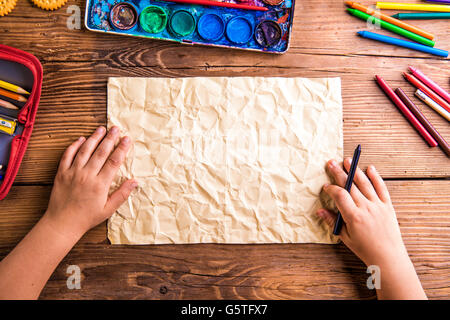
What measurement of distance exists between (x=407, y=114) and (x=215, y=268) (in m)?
0.62

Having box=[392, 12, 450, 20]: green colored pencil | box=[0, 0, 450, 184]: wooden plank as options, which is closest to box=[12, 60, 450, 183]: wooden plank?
box=[0, 0, 450, 184]: wooden plank

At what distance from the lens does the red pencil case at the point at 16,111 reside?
72cm

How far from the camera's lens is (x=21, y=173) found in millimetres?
749

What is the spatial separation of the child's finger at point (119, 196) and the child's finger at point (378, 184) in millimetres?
581

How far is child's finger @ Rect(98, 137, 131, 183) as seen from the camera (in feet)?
2.39

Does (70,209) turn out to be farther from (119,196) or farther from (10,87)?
(10,87)

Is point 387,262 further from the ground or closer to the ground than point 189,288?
further from the ground

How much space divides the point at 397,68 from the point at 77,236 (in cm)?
90

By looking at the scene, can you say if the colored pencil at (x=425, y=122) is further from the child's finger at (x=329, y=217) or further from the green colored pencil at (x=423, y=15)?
the child's finger at (x=329, y=217)

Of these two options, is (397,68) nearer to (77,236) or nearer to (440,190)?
(440,190)

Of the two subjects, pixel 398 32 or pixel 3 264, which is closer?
pixel 3 264

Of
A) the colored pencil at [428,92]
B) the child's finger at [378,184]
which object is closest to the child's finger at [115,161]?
the child's finger at [378,184]

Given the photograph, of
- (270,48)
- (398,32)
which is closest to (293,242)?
(270,48)

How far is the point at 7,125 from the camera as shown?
2.35 feet
